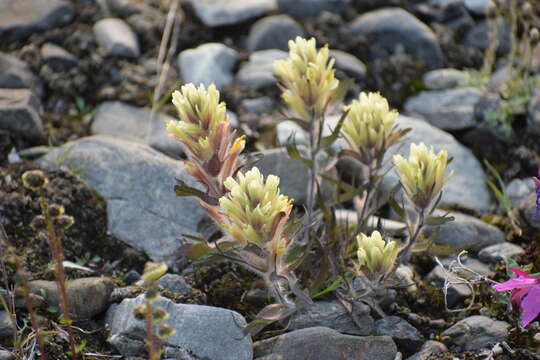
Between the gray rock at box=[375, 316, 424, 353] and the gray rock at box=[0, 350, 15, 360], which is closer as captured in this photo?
the gray rock at box=[0, 350, 15, 360]

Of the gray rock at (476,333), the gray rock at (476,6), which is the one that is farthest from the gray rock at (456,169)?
the gray rock at (476,6)

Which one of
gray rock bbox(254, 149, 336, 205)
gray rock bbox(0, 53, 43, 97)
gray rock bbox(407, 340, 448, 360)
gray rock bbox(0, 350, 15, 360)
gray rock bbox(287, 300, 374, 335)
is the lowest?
gray rock bbox(407, 340, 448, 360)

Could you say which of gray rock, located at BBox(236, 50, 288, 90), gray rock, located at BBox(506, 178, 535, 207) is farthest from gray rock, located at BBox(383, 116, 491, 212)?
gray rock, located at BBox(236, 50, 288, 90)

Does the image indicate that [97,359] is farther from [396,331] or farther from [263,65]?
[263,65]

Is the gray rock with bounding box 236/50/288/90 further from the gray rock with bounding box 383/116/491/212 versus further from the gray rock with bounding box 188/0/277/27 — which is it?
the gray rock with bounding box 383/116/491/212

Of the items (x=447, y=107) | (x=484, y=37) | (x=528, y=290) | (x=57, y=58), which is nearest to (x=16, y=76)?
(x=57, y=58)

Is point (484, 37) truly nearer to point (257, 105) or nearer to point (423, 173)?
point (257, 105)

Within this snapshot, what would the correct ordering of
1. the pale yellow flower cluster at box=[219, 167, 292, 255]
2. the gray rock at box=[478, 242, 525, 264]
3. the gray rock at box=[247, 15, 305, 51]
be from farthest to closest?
1. the gray rock at box=[247, 15, 305, 51]
2. the gray rock at box=[478, 242, 525, 264]
3. the pale yellow flower cluster at box=[219, 167, 292, 255]
